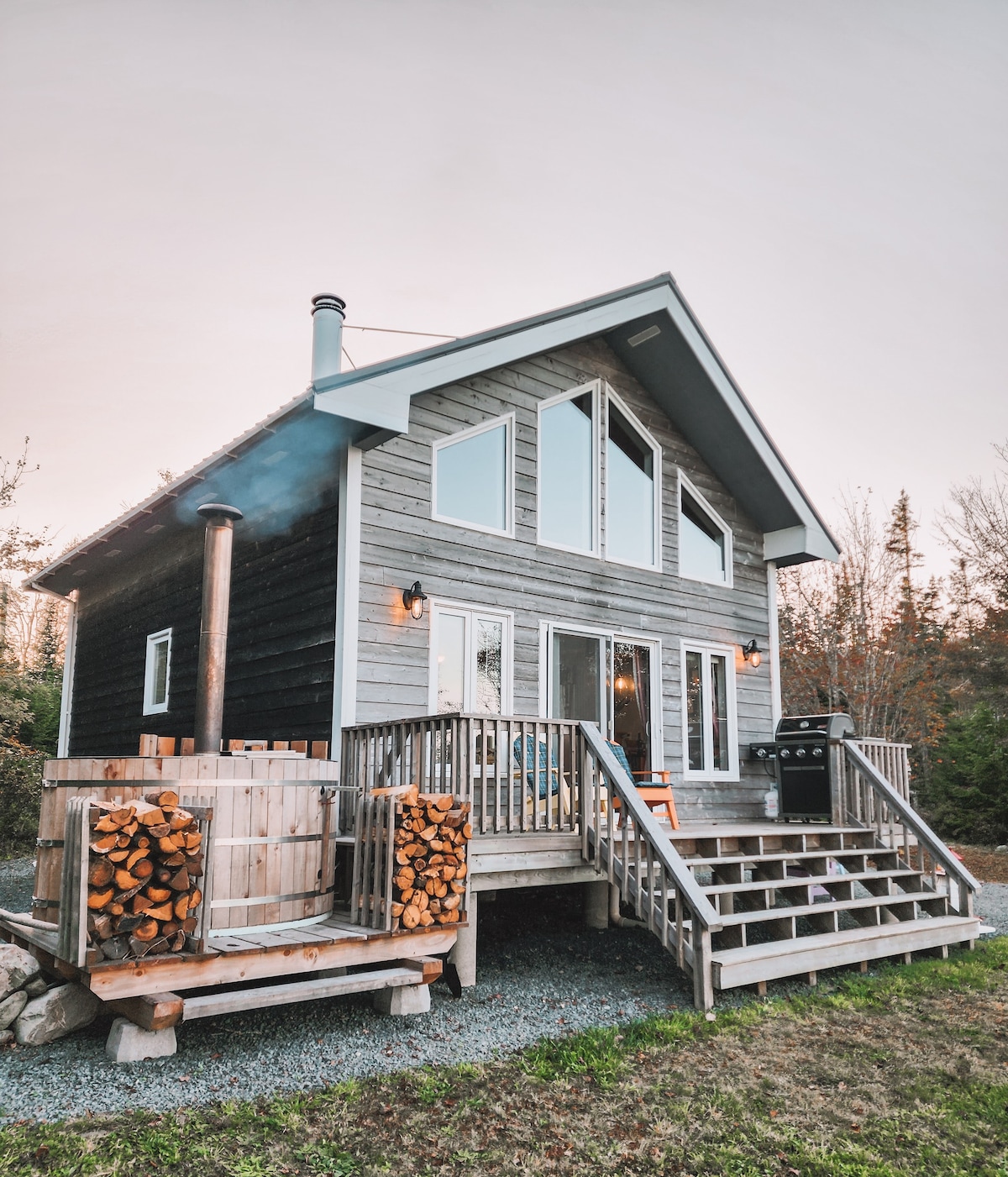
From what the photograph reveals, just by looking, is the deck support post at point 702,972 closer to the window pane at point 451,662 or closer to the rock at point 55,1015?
the window pane at point 451,662

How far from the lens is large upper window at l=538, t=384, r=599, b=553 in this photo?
9.03 metres

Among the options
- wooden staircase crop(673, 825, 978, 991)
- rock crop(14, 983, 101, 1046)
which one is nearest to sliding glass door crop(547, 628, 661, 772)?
wooden staircase crop(673, 825, 978, 991)

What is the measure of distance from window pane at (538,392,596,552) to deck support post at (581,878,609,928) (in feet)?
10.5

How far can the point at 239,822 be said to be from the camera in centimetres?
482

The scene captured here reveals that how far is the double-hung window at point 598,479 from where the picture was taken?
9.11 meters

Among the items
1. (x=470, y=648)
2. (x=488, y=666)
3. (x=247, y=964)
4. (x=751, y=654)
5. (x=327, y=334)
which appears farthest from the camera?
(x=751, y=654)

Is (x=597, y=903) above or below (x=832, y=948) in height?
above

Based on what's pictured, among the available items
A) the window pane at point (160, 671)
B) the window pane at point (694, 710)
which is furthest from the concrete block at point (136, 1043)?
the window pane at point (160, 671)

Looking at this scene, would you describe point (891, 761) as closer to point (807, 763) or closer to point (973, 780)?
point (807, 763)

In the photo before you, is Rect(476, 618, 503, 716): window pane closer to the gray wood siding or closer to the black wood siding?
the gray wood siding

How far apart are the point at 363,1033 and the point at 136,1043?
1.19m

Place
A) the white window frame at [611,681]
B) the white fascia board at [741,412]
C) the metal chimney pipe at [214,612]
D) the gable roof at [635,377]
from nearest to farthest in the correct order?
1. the metal chimney pipe at [214,612]
2. the gable roof at [635,377]
3. the white window frame at [611,681]
4. the white fascia board at [741,412]

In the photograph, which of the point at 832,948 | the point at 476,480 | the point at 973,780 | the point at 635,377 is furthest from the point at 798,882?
the point at 973,780

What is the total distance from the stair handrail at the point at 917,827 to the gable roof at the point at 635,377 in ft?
9.57
